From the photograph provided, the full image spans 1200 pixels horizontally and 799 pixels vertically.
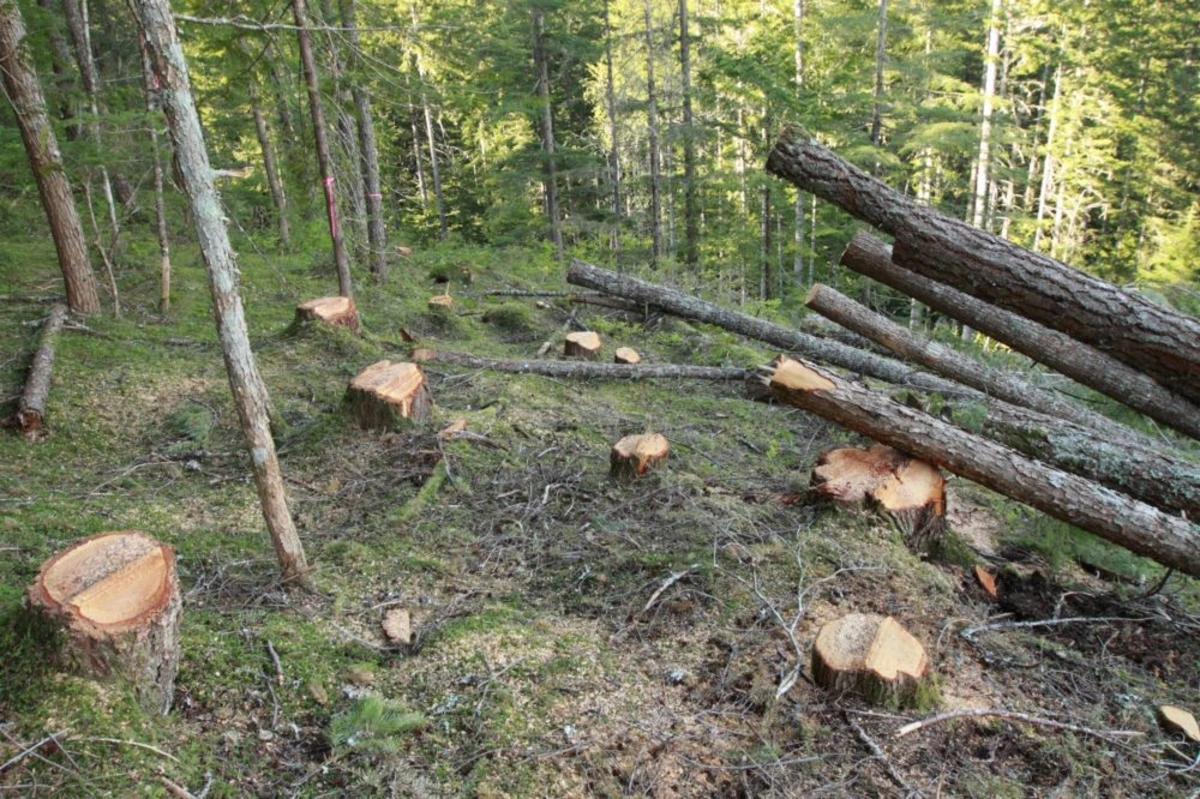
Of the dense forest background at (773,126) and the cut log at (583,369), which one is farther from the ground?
the dense forest background at (773,126)

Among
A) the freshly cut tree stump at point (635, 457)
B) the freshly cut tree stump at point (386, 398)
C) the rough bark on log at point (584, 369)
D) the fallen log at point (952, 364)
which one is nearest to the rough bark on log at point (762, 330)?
the fallen log at point (952, 364)

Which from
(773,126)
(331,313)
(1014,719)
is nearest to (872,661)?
(1014,719)

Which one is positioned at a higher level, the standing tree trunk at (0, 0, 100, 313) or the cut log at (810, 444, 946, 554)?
the standing tree trunk at (0, 0, 100, 313)

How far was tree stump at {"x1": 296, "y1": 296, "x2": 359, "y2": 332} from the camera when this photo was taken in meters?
7.92

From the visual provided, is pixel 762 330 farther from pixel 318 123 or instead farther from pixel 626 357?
pixel 318 123

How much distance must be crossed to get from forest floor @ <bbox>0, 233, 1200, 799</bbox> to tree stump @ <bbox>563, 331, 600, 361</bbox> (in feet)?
6.47

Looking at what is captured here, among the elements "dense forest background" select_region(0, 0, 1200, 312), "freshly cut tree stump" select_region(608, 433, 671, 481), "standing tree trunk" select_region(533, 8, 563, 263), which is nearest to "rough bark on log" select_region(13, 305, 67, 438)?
"dense forest background" select_region(0, 0, 1200, 312)

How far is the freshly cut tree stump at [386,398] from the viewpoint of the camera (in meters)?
5.71

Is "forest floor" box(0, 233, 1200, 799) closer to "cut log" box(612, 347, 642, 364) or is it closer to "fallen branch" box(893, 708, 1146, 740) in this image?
"fallen branch" box(893, 708, 1146, 740)

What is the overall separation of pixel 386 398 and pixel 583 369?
119 inches

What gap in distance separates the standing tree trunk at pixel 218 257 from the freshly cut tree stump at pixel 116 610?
2.37 ft

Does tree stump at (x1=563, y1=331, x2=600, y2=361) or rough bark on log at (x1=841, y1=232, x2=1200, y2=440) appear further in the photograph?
tree stump at (x1=563, y1=331, x2=600, y2=361)

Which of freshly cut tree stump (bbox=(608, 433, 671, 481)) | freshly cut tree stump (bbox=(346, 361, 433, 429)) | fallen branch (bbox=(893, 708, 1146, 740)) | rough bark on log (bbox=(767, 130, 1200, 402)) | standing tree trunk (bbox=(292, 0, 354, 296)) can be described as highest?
standing tree trunk (bbox=(292, 0, 354, 296))

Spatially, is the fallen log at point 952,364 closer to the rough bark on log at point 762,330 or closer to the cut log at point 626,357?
the rough bark on log at point 762,330
